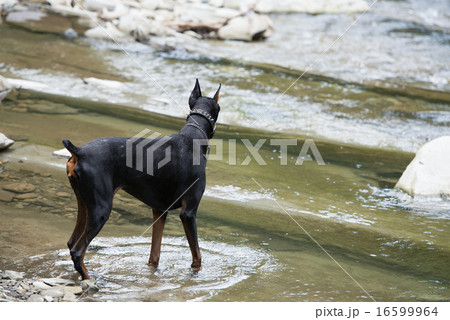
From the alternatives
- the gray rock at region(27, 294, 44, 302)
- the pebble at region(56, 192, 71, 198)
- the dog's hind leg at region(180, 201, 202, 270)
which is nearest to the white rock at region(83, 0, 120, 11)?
the pebble at region(56, 192, 71, 198)

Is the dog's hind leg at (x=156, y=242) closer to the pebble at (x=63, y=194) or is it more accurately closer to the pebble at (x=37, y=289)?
the pebble at (x=37, y=289)

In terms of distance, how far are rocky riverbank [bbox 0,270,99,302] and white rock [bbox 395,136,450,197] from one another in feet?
15.6

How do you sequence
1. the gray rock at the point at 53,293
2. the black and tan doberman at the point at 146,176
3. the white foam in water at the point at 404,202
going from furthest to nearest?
the white foam in water at the point at 404,202 < the black and tan doberman at the point at 146,176 < the gray rock at the point at 53,293

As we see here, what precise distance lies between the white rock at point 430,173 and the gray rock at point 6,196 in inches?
199

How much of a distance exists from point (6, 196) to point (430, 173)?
217 inches

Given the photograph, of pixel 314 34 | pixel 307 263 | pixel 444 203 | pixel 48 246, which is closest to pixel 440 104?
pixel 444 203

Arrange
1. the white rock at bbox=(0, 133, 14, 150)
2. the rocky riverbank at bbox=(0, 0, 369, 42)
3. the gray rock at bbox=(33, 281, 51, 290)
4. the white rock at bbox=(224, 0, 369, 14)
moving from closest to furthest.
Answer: the gray rock at bbox=(33, 281, 51, 290), the white rock at bbox=(0, 133, 14, 150), the rocky riverbank at bbox=(0, 0, 369, 42), the white rock at bbox=(224, 0, 369, 14)

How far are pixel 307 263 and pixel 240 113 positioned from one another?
19.0 ft

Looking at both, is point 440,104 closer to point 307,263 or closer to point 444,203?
point 444,203

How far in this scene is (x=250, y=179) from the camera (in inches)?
322

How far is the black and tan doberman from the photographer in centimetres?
477

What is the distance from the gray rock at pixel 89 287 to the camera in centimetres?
480

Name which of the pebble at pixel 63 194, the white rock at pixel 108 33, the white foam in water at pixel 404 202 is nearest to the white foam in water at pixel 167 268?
the pebble at pixel 63 194

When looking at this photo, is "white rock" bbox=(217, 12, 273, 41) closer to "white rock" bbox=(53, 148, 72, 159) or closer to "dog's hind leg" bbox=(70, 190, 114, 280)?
"white rock" bbox=(53, 148, 72, 159)
